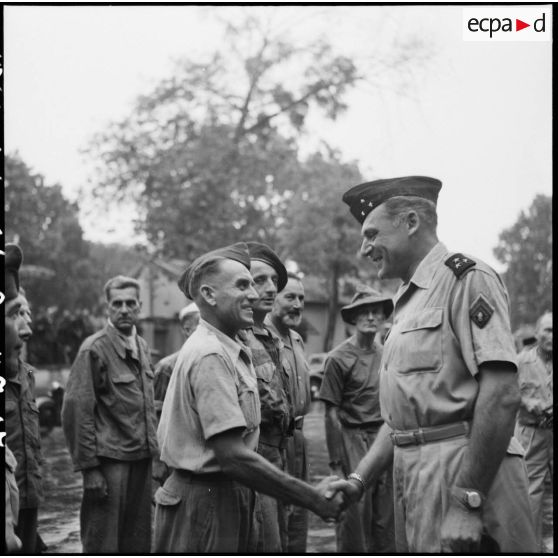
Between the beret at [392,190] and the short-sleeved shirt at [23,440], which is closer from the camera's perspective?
the beret at [392,190]

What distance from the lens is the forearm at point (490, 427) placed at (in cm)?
338

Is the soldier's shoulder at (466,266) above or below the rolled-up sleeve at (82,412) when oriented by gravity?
above

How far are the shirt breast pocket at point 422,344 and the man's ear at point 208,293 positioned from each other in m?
1.01

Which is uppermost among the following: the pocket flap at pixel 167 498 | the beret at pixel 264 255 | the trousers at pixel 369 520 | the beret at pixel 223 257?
the beret at pixel 264 255

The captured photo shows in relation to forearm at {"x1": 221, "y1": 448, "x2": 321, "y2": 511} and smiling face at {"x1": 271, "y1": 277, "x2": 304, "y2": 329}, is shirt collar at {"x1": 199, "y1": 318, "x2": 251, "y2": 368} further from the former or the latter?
smiling face at {"x1": 271, "y1": 277, "x2": 304, "y2": 329}

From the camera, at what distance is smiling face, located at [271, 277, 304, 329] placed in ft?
21.4

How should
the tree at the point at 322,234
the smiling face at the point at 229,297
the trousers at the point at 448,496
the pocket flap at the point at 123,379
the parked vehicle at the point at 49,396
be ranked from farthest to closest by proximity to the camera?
the tree at the point at 322,234, the parked vehicle at the point at 49,396, the pocket flap at the point at 123,379, the smiling face at the point at 229,297, the trousers at the point at 448,496

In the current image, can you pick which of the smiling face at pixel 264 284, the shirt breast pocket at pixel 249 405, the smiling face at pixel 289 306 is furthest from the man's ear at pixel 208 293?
the smiling face at pixel 289 306

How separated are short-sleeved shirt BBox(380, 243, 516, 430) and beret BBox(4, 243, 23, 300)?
2077mm

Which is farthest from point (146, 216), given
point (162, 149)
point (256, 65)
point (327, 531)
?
point (327, 531)

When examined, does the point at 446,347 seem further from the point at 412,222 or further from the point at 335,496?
the point at 335,496

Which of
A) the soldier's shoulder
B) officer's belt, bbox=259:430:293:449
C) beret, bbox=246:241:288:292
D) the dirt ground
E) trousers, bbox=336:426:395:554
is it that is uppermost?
beret, bbox=246:241:288:292

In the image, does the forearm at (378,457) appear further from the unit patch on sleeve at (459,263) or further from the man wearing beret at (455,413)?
the unit patch on sleeve at (459,263)

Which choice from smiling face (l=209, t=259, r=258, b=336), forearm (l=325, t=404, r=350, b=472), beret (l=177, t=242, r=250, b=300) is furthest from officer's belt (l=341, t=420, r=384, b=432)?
smiling face (l=209, t=259, r=258, b=336)
